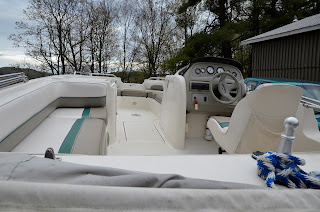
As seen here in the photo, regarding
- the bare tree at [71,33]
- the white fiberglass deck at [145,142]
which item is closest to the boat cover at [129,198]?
the white fiberglass deck at [145,142]

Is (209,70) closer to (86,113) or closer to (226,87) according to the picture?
(226,87)

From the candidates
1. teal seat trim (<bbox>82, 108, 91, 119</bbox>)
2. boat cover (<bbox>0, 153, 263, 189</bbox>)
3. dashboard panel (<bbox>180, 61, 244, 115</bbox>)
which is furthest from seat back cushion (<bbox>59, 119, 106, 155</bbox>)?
dashboard panel (<bbox>180, 61, 244, 115</bbox>)

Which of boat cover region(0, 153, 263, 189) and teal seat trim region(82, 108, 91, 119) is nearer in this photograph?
boat cover region(0, 153, 263, 189)

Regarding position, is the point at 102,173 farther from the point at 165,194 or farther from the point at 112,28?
the point at 112,28

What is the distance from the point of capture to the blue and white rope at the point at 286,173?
76 centimetres

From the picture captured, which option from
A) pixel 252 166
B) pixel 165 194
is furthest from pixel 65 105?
pixel 165 194

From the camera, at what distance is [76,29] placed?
41.1ft

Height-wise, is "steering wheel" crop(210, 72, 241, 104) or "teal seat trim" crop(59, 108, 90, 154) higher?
"steering wheel" crop(210, 72, 241, 104)

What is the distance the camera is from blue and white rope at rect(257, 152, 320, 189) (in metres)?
0.76

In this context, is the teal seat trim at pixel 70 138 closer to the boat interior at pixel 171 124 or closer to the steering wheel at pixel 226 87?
the boat interior at pixel 171 124

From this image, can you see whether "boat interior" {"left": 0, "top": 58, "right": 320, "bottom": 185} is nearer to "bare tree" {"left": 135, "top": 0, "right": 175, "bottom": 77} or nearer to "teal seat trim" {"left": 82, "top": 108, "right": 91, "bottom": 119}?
"teal seat trim" {"left": 82, "top": 108, "right": 91, "bottom": 119}

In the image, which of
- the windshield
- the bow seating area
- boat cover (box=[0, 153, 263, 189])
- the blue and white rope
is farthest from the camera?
the windshield

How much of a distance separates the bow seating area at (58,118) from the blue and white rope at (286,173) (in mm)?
1232

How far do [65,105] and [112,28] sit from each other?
11184 mm
